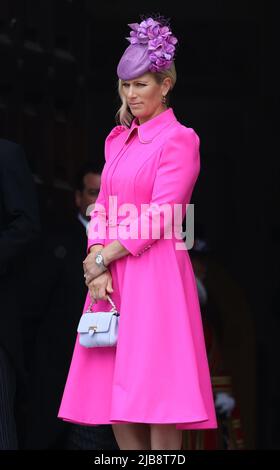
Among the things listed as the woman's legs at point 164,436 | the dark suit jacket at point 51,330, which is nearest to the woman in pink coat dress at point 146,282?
the woman's legs at point 164,436

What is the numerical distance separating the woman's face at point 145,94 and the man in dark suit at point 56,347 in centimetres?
172

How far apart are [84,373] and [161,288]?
1.32ft

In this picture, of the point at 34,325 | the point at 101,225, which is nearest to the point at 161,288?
the point at 101,225

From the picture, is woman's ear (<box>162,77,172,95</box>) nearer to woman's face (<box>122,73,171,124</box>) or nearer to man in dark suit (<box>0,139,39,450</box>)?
woman's face (<box>122,73,171,124</box>)

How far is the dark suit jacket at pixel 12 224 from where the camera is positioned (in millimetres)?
5312

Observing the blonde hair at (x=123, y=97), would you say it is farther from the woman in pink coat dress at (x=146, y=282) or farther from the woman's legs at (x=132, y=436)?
the woman's legs at (x=132, y=436)

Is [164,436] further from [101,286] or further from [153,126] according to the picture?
[153,126]

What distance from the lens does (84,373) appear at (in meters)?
4.94

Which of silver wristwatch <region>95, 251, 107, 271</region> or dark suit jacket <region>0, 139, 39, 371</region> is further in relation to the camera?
dark suit jacket <region>0, 139, 39, 371</region>

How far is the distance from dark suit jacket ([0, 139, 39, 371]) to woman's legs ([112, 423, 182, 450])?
0.66 m

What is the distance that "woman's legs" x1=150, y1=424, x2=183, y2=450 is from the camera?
479 centimetres

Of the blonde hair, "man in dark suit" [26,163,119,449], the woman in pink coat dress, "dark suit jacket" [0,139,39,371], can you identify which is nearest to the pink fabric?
the woman in pink coat dress

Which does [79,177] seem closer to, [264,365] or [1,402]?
[1,402]

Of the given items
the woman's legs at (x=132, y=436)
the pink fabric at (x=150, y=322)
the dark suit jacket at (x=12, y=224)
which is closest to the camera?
the pink fabric at (x=150, y=322)
